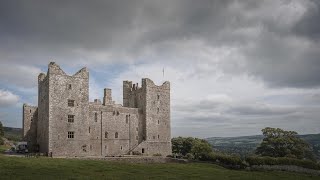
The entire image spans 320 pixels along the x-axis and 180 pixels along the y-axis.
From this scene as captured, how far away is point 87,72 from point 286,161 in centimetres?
3900

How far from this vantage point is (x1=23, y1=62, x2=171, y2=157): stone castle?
196 ft

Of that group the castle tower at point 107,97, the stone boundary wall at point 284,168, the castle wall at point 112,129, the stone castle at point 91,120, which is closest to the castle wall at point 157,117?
the stone castle at point 91,120

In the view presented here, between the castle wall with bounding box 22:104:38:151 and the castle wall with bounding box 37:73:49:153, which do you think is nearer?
the castle wall with bounding box 37:73:49:153

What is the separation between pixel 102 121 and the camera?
66.9 m

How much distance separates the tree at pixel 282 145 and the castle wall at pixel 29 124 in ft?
171

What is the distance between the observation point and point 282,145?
260 ft

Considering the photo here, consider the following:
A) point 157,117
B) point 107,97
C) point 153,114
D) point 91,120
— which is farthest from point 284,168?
point 107,97

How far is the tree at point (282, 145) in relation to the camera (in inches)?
3056

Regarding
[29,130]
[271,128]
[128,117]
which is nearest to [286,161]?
[271,128]

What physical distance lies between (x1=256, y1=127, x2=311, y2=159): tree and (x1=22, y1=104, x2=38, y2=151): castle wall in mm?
52000

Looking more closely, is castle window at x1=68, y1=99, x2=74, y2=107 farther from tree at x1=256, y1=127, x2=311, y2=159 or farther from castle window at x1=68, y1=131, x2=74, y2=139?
tree at x1=256, y1=127, x2=311, y2=159

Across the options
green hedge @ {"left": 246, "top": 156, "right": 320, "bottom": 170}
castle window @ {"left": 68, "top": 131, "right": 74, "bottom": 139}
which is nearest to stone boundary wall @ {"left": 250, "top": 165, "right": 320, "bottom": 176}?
green hedge @ {"left": 246, "top": 156, "right": 320, "bottom": 170}

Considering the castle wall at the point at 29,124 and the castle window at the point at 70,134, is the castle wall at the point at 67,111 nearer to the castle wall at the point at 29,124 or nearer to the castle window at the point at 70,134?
the castle window at the point at 70,134

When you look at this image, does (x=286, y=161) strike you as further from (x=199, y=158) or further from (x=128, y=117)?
(x=128, y=117)
